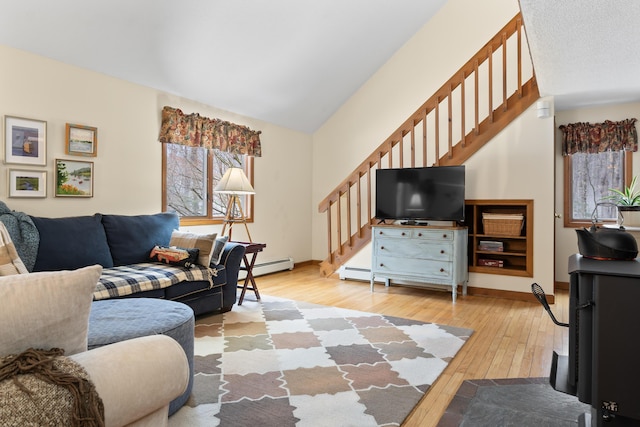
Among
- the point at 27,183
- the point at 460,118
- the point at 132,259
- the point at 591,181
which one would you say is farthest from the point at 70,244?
the point at 591,181

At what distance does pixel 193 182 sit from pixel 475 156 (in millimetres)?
3411

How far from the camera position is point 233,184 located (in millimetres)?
4258

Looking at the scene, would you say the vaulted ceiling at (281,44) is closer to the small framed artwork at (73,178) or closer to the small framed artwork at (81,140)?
the small framed artwork at (81,140)

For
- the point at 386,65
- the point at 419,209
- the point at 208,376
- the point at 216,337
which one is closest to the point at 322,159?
the point at 386,65

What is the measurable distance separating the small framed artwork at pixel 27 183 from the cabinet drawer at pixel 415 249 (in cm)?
343

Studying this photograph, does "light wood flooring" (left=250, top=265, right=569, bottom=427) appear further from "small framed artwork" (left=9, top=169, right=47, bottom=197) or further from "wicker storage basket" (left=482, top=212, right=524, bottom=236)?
"small framed artwork" (left=9, top=169, right=47, bottom=197)

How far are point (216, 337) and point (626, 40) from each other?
3.68m

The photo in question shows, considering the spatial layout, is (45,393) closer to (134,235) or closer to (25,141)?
(134,235)

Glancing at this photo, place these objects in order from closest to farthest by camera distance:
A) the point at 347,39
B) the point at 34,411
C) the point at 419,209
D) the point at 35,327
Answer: the point at 34,411 → the point at 35,327 → the point at 419,209 → the point at 347,39

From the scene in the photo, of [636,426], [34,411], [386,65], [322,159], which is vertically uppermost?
[386,65]

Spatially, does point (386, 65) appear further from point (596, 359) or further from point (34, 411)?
point (34, 411)

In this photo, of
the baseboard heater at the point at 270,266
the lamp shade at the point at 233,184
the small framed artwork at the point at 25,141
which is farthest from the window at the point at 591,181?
the small framed artwork at the point at 25,141

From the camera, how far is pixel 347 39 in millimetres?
5324

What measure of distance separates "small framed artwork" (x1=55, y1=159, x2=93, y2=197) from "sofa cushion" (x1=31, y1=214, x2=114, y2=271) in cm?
Result: 35
